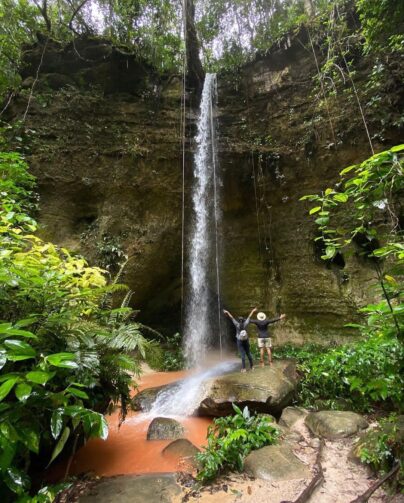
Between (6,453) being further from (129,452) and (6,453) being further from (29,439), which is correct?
(129,452)

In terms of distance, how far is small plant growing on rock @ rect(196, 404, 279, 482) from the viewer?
3.05 meters

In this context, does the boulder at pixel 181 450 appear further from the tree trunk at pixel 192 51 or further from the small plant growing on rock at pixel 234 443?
the tree trunk at pixel 192 51

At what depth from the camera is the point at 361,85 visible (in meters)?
9.34

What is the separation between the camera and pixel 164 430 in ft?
14.7

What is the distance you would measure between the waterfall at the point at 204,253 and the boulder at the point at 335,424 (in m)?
7.11

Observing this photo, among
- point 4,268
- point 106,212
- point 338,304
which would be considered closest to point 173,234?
point 106,212

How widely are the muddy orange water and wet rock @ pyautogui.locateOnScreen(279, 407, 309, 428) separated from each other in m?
1.26

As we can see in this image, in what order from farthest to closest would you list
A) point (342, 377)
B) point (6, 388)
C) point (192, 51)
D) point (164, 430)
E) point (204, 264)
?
point (192, 51) → point (204, 264) → point (342, 377) → point (164, 430) → point (6, 388)

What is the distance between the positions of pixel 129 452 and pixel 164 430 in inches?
26.7

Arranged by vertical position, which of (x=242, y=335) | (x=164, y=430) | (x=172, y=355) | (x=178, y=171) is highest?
(x=178, y=171)

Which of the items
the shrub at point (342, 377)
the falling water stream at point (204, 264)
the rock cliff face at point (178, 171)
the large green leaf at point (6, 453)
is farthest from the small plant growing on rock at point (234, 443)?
the rock cliff face at point (178, 171)

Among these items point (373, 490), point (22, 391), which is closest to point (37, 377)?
point (22, 391)

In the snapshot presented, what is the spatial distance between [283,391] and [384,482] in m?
2.68

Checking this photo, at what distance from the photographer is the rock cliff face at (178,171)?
9586mm
